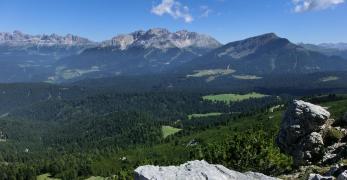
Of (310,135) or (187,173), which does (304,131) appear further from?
(187,173)

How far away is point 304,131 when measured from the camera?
7725 cm

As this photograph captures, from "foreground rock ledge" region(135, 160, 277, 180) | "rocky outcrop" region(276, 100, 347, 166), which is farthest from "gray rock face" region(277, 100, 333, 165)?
"foreground rock ledge" region(135, 160, 277, 180)

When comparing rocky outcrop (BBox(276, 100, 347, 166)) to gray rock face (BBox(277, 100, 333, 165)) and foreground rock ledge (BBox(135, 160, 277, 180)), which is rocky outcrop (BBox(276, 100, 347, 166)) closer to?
gray rock face (BBox(277, 100, 333, 165))

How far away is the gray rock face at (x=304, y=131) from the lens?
74.3 m

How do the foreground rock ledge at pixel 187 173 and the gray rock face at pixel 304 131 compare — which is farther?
the gray rock face at pixel 304 131

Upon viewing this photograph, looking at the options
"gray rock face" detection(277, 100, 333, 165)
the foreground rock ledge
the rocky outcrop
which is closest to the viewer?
the foreground rock ledge

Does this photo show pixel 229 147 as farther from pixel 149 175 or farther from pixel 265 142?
pixel 149 175

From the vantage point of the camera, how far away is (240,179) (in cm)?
4631

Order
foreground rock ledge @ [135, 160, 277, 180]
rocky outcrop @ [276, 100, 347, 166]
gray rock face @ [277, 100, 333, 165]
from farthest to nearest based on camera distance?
gray rock face @ [277, 100, 333, 165] → rocky outcrop @ [276, 100, 347, 166] → foreground rock ledge @ [135, 160, 277, 180]

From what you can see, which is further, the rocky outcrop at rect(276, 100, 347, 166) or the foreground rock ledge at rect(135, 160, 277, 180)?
the rocky outcrop at rect(276, 100, 347, 166)

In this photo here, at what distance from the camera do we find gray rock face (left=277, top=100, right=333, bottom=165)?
74.3m

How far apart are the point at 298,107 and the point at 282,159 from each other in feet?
32.3

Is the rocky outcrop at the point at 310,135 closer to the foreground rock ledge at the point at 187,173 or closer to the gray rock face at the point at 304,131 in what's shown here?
the gray rock face at the point at 304,131

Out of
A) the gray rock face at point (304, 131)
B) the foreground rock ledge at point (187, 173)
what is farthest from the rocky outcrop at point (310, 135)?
the foreground rock ledge at point (187, 173)
